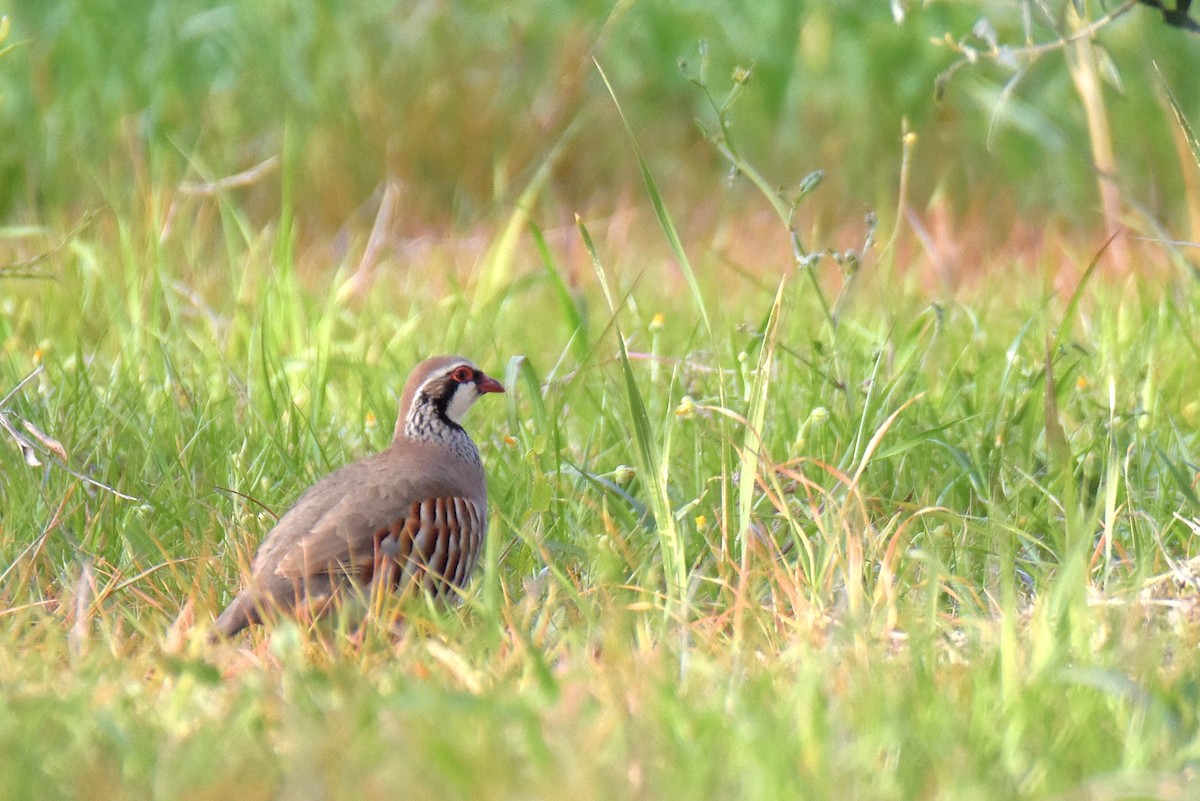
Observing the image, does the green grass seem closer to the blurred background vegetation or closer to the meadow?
the meadow

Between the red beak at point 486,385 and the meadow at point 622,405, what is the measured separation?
0.10 metres

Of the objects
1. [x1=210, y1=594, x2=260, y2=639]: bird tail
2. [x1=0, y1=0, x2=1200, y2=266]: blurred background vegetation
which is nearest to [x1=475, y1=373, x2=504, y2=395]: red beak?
[x1=210, y1=594, x2=260, y2=639]: bird tail

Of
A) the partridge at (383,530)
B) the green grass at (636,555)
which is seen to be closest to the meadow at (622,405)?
the green grass at (636,555)

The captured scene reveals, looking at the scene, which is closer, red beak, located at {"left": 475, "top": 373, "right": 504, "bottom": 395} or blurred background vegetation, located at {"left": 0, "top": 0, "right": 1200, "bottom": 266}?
red beak, located at {"left": 475, "top": 373, "right": 504, "bottom": 395}

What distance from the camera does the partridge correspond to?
3209 mm

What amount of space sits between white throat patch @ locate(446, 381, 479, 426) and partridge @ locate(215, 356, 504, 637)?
0.02 meters

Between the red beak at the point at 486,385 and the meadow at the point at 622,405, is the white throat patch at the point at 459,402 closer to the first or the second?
the red beak at the point at 486,385

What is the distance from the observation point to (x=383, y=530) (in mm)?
3398

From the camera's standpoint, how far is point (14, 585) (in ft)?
→ 10.7

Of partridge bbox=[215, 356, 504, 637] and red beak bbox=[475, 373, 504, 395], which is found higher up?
red beak bbox=[475, 373, 504, 395]

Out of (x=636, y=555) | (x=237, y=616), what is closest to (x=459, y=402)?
(x=636, y=555)

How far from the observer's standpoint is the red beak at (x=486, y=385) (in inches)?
157

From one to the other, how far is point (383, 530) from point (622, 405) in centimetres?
81

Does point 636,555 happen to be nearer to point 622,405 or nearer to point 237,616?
point 622,405
